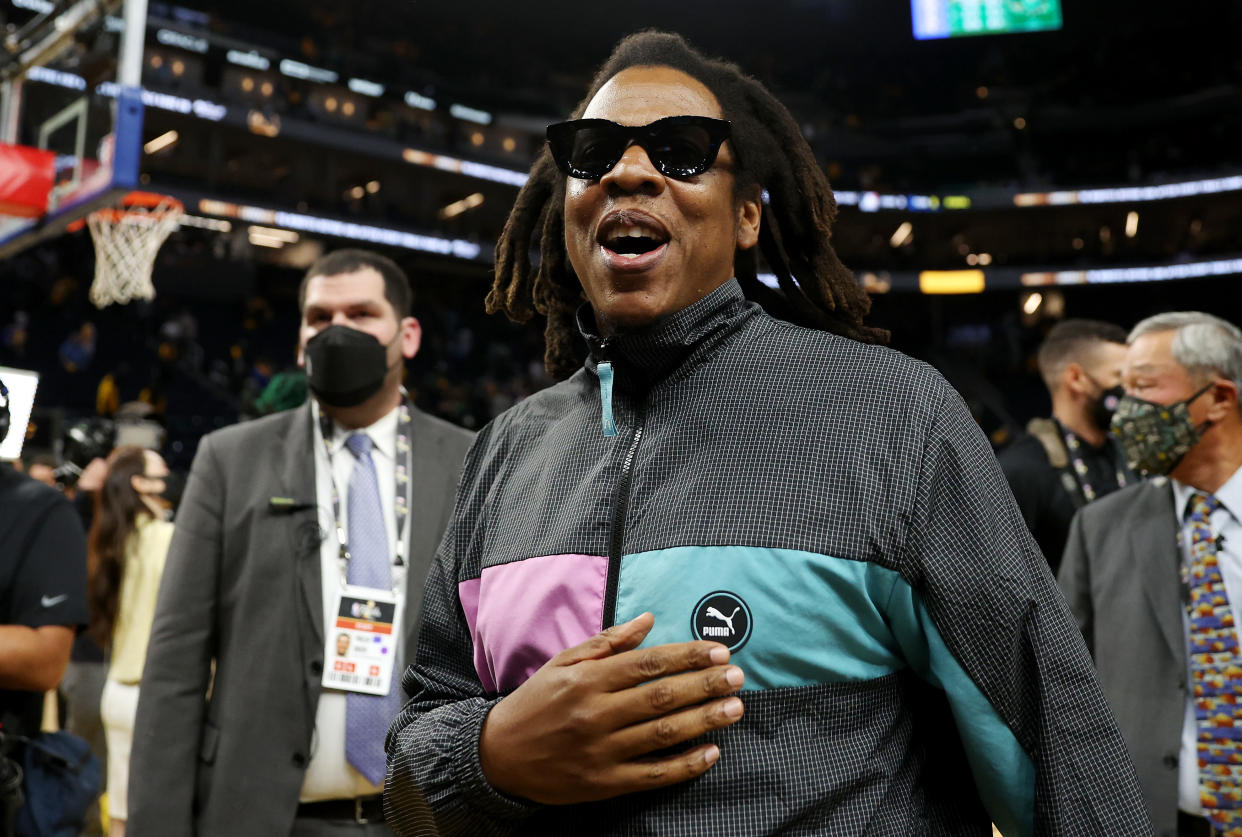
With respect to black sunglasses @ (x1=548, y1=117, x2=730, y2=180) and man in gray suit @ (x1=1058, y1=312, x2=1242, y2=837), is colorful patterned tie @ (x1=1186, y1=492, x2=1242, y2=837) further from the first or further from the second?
black sunglasses @ (x1=548, y1=117, x2=730, y2=180)

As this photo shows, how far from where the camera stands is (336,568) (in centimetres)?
282

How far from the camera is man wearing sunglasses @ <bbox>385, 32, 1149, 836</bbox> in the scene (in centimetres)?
121

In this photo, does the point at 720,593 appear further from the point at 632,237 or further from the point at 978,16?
the point at 978,16

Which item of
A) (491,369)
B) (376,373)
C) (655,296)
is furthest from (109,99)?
(491,369)

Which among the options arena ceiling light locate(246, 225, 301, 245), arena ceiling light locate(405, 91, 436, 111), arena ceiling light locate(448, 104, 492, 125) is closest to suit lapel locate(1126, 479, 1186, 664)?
arena ceiling light locate(246, 225, 301, 245)

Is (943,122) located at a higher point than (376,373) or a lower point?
higher

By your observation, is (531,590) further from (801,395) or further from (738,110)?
(738,110)

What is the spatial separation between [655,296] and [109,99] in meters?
4.92

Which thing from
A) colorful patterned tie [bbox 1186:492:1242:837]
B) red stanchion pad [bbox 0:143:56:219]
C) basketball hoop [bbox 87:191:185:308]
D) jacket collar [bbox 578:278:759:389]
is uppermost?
basketball hoop [bbox 87:191:185:308]

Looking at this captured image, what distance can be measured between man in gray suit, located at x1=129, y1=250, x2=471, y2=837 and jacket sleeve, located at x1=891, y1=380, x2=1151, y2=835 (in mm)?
1708

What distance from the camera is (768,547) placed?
4.14 feet

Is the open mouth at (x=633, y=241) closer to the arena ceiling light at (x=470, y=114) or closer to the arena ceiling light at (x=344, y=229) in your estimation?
the arena ceiling light at (x=344, y=229)

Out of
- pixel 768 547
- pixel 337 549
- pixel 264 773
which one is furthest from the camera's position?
pixel 337 549

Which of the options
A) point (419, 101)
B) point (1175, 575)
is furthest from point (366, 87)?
point (1175, 575)
